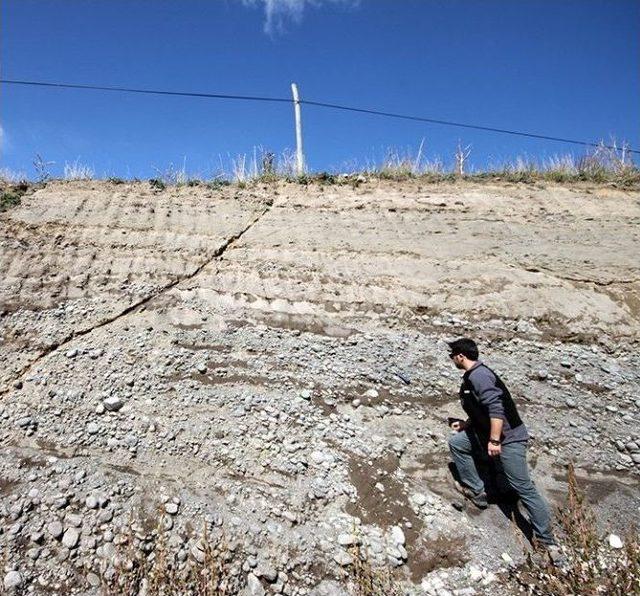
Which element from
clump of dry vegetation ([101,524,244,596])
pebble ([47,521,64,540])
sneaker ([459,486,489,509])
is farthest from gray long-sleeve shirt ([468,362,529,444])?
pebble ([47,521,64,540])

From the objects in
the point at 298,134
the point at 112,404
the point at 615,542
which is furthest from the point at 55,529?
the point at 298,134

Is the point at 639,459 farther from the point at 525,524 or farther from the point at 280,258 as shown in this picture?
the point at 280,258

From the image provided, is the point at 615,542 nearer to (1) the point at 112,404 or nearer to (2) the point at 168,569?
(2) the point at 168,569

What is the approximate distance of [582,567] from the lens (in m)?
3.66

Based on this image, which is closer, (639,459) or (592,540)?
(592,540)

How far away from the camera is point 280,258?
25.3ft

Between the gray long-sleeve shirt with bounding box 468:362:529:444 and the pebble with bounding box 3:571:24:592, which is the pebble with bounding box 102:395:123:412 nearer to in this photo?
the pebble with bounding box 3:571:24:592

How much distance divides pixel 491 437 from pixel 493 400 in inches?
13.8

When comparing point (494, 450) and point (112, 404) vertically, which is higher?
point (112, 404)

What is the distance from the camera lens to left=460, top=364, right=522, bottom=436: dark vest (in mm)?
4176

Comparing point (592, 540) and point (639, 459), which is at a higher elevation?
point (639, 459)

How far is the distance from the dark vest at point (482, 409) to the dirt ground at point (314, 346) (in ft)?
→ 2.85

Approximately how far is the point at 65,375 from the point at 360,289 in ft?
15.0

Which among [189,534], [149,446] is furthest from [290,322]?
[189,534]
